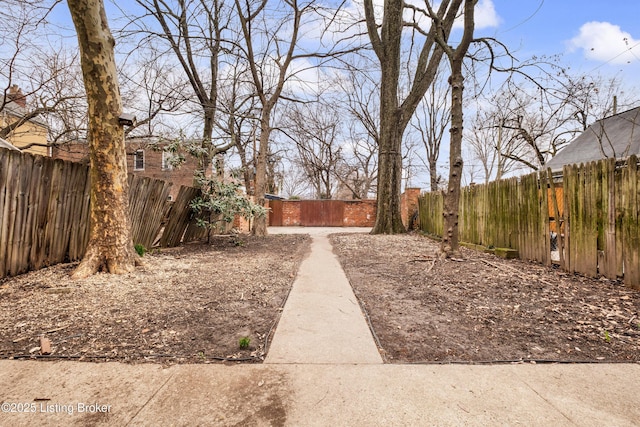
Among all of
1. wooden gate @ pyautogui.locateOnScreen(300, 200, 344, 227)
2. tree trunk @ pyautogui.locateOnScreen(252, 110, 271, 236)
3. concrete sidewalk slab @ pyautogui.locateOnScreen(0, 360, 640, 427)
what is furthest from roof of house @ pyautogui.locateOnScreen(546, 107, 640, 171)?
wooden gate @ pyautogui.locateOnScreen(300, 200, 344, 227)

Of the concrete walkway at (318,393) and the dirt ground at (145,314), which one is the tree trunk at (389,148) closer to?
the dirt ground at (145,314)

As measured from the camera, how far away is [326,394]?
179 cm

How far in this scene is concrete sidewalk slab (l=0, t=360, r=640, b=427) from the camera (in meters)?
1.57

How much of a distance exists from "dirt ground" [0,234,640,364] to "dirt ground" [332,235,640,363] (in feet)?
0.04

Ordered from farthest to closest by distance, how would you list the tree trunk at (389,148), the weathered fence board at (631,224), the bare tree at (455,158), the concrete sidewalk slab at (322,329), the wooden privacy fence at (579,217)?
the tree trunk at (389,148), the bare tree at (455,158), the wooden privacy fence at (579,217), the weathered fence board at (631,224), the concrete sidewalk slab at (322,329)

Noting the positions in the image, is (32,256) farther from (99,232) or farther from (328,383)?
(328,383)

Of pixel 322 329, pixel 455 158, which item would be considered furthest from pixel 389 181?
pixel 322 329

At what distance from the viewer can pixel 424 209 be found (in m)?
13.0

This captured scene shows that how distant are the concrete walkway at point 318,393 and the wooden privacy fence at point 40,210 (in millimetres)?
2842

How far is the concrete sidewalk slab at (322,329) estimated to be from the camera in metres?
2.27

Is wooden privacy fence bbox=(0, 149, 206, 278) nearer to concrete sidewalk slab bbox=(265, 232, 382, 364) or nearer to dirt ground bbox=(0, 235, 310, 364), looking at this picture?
dirt ground bbox=(0, 235, 310, 364)

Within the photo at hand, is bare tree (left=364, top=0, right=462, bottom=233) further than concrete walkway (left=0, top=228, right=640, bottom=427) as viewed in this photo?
Yes

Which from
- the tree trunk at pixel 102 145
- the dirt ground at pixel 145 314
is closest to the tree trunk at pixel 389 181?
the dirt ground at pixel 145 314

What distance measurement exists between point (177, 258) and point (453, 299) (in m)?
5.01
